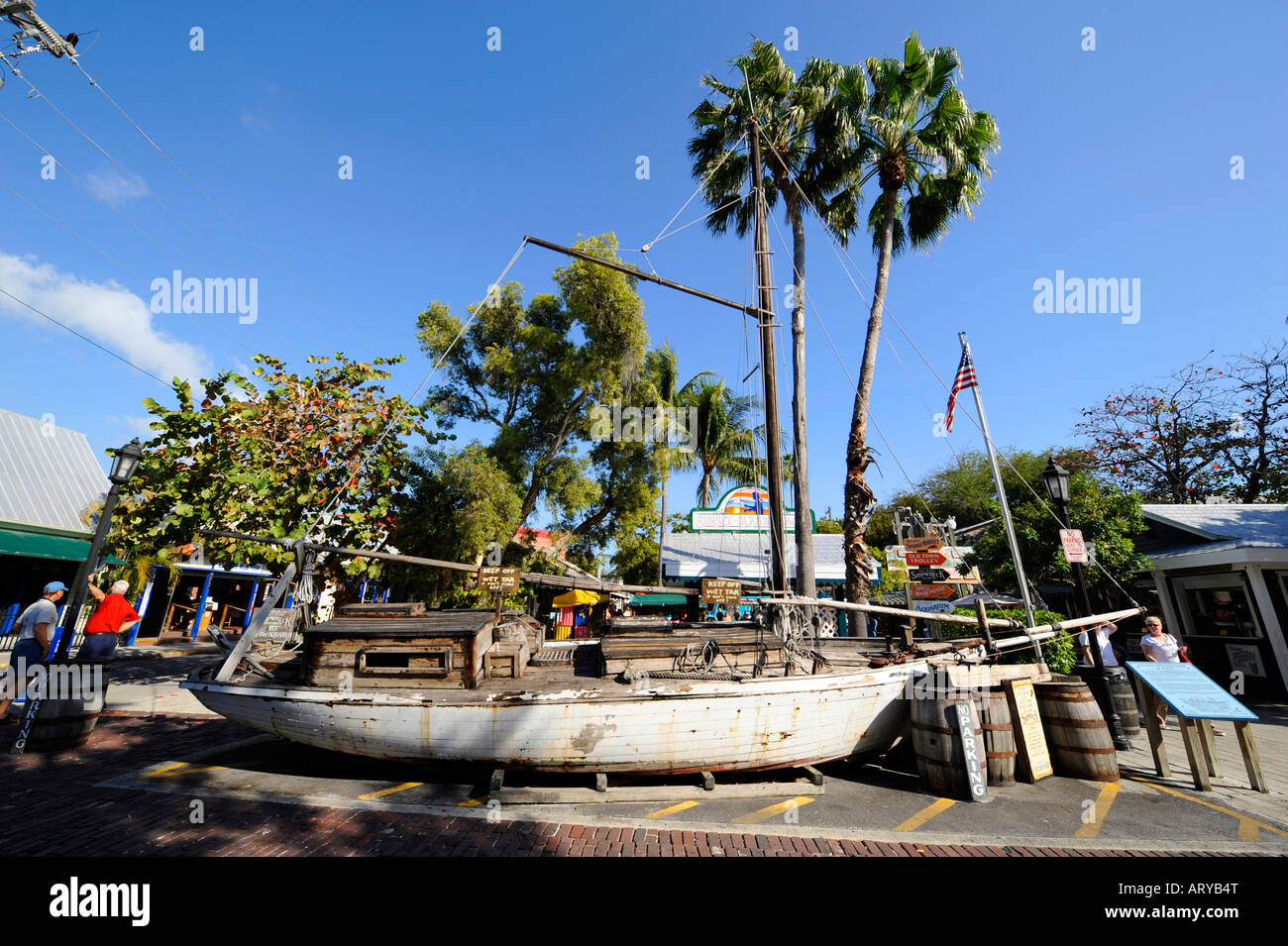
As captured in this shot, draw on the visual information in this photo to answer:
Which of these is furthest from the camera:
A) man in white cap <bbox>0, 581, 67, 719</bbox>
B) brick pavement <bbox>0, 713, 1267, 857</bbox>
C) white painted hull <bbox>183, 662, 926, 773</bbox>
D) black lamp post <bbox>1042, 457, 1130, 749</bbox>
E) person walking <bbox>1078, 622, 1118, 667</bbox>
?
person walking <bbox>1078, 622, 1118, 667</bbox>

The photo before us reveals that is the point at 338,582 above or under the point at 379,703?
above

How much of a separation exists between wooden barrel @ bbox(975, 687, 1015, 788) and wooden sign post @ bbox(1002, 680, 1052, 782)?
199 millimetres

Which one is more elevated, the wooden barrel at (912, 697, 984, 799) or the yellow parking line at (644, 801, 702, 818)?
the wooden barrel at (912, 697, 984, 799)

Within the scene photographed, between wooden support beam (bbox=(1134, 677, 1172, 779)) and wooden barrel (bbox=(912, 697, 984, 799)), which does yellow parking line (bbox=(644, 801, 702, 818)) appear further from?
wooden support beam (bbox=(1134, 677, 1172, 779))

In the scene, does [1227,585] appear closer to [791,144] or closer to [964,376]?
[964,376]

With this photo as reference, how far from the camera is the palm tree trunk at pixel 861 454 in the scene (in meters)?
11.9

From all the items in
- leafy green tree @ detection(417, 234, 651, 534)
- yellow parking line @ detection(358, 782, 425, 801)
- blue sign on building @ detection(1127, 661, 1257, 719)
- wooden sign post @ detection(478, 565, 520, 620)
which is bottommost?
yellow parking line @ detection(358, 782, 425, 801)

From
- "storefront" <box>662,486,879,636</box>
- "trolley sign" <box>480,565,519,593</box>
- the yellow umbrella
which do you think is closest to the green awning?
the yellow umbrella

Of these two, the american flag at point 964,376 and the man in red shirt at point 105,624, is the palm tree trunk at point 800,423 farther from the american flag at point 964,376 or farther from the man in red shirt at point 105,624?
the man in red shirt at point 105,624

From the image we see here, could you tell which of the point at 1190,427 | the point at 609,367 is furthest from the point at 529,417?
the point at 1190,427

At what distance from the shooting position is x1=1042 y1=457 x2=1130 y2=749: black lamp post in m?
7.95

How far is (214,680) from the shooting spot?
6.48m
